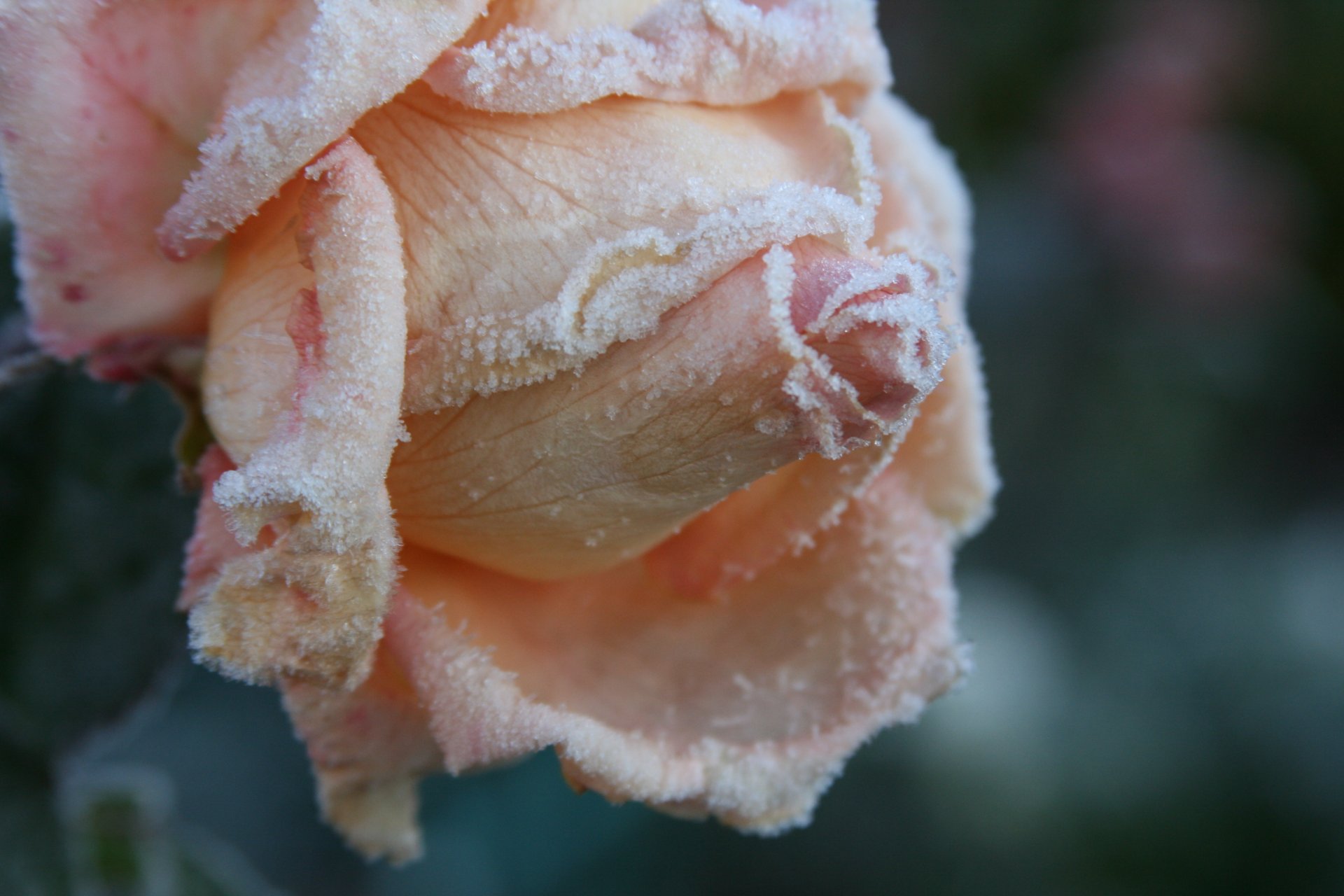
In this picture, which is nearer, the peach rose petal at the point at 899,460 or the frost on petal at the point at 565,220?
the frost on petal at the point at 565,220

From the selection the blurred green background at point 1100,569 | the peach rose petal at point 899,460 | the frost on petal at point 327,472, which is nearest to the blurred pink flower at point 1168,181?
the blurred green background at point 1100,569

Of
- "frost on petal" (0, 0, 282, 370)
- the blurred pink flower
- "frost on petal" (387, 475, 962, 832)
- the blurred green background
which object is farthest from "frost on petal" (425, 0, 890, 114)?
the blurred pink flower

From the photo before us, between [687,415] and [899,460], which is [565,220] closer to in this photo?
[687,415]

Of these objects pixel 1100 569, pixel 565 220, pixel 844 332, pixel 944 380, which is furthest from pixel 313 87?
pixel 1100 569

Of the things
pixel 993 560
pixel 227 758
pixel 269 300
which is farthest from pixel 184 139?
pixel 993 560

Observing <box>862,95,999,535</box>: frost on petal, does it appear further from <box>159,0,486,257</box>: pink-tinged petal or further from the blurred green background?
the blurred green background

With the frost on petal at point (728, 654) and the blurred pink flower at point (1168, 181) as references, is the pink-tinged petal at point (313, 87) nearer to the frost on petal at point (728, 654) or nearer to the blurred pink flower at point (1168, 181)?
the frost on petal at point (728, 654)
